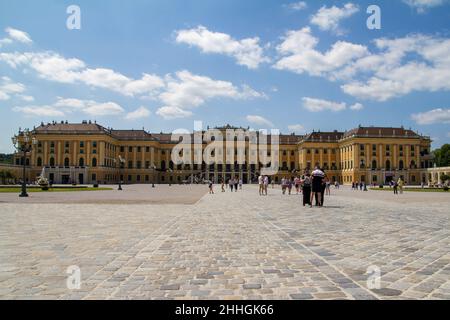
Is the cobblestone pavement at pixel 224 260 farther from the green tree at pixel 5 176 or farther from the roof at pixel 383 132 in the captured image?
the roof at pixel 383 132

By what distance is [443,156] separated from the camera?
10544 cm

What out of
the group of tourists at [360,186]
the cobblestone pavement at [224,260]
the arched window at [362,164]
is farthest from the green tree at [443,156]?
the cobblestone pavement at [224,260]

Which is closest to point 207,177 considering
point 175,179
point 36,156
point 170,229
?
point 175,179

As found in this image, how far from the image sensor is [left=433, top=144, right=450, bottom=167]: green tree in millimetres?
103250

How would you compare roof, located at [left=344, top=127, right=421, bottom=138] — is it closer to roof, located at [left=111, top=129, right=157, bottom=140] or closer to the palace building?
the palace building

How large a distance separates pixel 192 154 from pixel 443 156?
70.1 meters

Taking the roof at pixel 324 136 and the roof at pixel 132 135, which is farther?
the roof at pixel 132 135

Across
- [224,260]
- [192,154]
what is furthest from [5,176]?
[224,260]

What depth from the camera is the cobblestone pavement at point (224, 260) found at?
4.81 metres

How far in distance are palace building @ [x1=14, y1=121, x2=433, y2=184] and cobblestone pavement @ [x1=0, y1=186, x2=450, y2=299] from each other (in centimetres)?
7347

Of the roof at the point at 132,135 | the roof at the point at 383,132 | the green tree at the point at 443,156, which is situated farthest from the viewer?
the green tree at the point at 443,156

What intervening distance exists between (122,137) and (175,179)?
58.3 feet

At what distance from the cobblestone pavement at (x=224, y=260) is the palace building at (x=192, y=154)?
241 ft

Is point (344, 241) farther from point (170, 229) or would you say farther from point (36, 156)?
point (36, 156)
